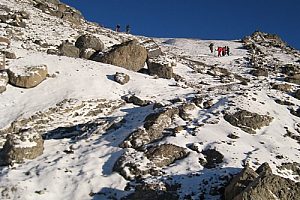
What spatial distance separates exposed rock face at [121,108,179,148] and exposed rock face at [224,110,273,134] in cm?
260

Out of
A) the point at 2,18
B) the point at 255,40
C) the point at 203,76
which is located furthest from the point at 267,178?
the point at 255,40

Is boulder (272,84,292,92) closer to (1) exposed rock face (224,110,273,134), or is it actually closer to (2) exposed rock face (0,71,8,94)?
(1) exposed rock face (224,110,273,134)

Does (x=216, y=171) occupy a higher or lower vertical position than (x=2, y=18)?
lower

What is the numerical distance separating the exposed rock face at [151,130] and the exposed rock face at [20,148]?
10.8 feet

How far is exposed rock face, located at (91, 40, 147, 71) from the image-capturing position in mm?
29219

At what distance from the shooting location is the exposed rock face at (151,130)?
16659mm

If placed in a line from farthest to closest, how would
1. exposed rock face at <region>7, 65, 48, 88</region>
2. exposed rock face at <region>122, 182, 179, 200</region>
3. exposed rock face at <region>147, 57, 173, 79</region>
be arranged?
exposed rock face at <region>147, 57, 173, 79</region> < exposed rock face at <region>7, 65, 48, 88</region> < exposed rock face at <region>122, 182, 179, 200</region>

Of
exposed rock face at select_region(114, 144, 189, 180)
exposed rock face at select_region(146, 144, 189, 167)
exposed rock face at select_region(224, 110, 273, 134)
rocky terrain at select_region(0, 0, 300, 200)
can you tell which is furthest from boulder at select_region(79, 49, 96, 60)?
exposed rock face at select_region(146, 144, 189, 167)

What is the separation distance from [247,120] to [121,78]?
29.8 feet

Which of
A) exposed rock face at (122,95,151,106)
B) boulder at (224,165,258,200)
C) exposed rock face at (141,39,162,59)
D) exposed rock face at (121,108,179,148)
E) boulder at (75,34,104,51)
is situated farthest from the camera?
boulder at (75,34,104,51)

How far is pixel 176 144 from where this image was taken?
1628cm

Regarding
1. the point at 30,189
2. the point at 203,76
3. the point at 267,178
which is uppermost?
the point at 203,76

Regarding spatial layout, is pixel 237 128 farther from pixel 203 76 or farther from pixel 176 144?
pixel 203 76

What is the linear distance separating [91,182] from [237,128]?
22.7ft
